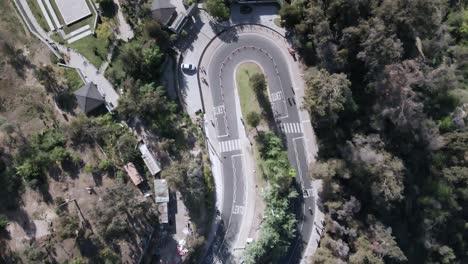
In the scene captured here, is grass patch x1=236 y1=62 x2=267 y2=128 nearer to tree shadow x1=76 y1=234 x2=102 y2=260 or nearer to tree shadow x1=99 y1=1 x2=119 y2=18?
tree shadow x1=99 y1=1 x2=119 y2=18

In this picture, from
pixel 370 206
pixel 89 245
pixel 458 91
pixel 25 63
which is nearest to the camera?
pixel 89 245

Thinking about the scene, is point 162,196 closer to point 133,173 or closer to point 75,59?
point 133,173

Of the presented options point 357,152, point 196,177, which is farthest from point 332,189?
point 196,177

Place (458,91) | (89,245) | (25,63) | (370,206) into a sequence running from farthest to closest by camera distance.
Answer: (458,91) < (370,206) < (25,63) < (89,245)

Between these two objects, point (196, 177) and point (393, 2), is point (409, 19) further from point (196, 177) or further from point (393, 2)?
point (196, 177)

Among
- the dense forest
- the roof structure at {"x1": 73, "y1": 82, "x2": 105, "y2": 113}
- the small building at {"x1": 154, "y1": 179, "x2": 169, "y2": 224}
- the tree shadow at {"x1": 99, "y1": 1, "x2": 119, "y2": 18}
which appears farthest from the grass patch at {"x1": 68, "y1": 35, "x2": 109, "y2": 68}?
the dense forest

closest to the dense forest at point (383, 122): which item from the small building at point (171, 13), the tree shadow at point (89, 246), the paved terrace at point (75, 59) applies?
the small building at point (171, 13)
